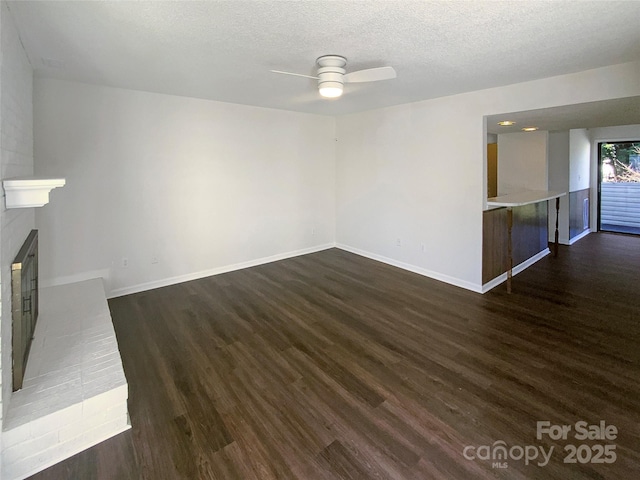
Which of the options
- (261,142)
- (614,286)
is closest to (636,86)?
Result: (614,286)

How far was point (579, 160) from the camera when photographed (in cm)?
654

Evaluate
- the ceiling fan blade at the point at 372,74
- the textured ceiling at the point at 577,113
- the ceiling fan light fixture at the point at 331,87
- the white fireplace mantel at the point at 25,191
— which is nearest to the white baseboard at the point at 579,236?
the textured ceiling at the point at 577,113

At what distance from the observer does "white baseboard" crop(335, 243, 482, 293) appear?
418 centimetres

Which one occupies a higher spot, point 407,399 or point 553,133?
point 553,133

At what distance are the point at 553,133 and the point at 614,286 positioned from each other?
3.33m

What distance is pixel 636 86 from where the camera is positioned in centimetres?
285

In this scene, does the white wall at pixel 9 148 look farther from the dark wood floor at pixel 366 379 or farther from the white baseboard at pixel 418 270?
the white baseboard at pixel 418 270

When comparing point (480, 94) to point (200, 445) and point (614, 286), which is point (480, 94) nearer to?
point (614, 286)

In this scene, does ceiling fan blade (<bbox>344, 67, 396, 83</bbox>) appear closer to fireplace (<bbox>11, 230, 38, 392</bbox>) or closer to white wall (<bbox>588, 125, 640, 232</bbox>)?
fireplace (<bbox>11, 230, 38, 392</bbox>)

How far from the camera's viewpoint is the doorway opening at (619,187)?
7.08m

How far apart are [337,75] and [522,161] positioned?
4.65 meters

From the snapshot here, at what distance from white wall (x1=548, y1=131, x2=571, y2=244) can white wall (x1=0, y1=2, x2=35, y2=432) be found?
293 inches

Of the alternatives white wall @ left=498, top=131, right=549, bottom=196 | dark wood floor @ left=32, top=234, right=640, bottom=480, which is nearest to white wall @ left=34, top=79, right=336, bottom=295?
dark wood floor @ left=32, top=234, right=640, bottom=480

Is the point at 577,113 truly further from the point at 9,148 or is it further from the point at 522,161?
the point at 9,148
